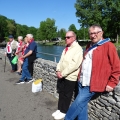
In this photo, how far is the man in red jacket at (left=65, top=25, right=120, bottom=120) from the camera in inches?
135

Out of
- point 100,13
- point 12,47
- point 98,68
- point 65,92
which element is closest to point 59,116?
point 65,92

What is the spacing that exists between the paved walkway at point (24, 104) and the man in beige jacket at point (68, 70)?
0.47 metres

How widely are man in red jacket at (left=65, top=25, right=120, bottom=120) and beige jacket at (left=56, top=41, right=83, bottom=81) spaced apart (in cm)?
54

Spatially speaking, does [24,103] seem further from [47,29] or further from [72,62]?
[47,29]

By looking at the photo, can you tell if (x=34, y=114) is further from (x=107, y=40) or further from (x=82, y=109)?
(x=107, y=40)

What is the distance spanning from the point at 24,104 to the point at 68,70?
2.01 meters

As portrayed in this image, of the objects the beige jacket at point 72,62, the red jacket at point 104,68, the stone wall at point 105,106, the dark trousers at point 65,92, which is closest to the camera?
the red jacket at point 104,68

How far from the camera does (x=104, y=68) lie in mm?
3518

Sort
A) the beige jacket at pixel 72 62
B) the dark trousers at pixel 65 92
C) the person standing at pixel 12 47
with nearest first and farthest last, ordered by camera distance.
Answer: the beige jacket at pixel 72 62
the dark trousers at pixel 65 92
the person standing at pixel 12 47

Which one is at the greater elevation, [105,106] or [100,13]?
[100,13]

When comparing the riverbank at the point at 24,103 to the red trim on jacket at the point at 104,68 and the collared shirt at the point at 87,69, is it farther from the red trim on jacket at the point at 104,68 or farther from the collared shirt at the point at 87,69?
the red trim on jacket at the point at 104,68

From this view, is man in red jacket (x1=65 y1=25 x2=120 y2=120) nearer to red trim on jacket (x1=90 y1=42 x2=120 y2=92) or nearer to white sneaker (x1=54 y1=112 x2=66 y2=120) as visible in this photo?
red trim on jacket (x1=90 y1=42 x2=120 y2=92)

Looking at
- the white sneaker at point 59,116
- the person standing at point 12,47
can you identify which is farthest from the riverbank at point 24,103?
the person standing at point 12,47

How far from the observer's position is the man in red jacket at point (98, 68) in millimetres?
3438
